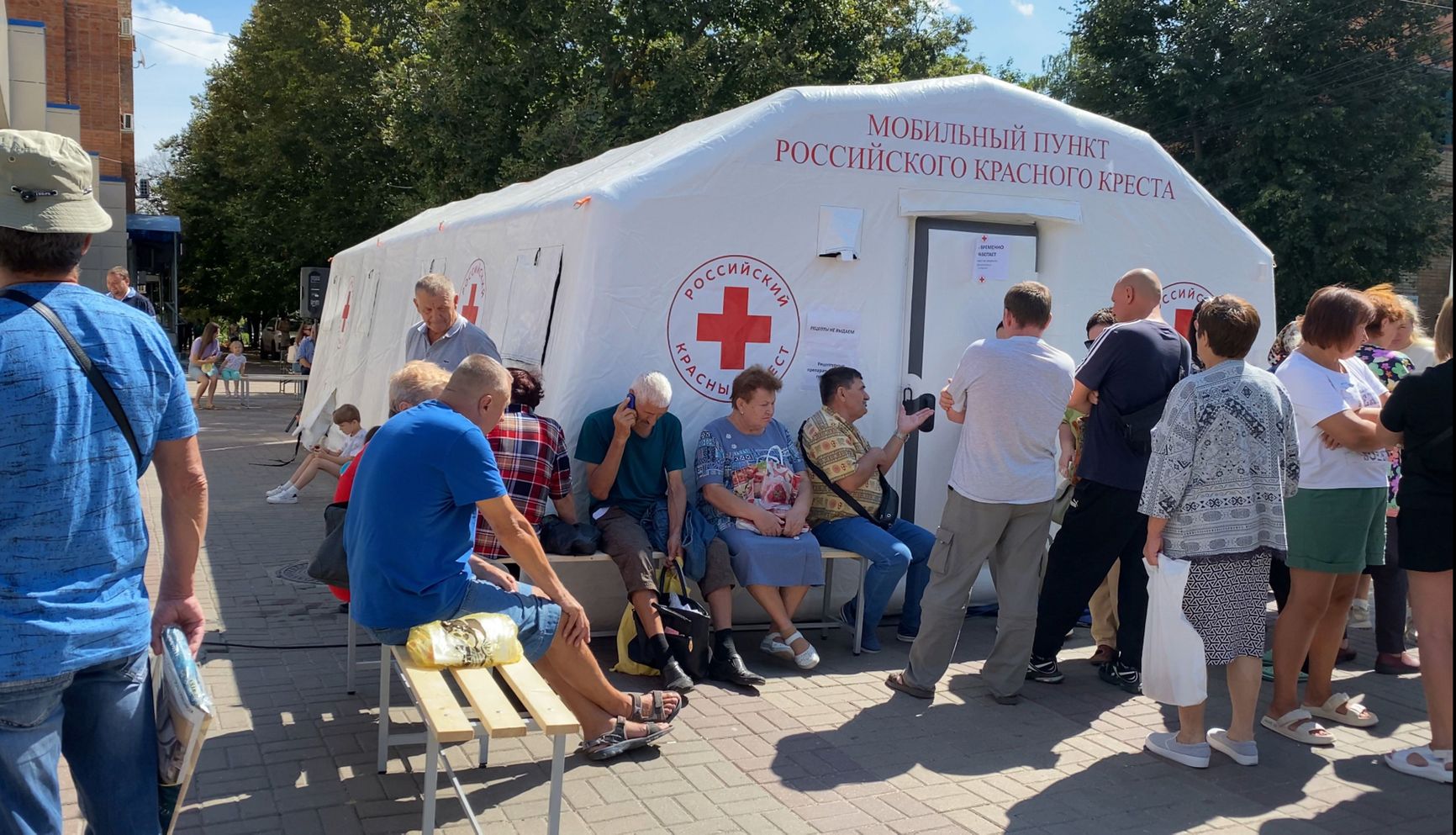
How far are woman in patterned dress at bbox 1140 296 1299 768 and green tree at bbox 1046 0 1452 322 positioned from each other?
15.2 meters

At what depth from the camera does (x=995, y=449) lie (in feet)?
15.5

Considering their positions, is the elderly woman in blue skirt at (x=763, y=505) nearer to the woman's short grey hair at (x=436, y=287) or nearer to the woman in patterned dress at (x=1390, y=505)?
the woman's short grey hair at (x=436, y=287)

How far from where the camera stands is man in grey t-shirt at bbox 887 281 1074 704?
4.71m

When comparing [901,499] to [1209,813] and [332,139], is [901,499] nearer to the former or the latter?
[1209,813]

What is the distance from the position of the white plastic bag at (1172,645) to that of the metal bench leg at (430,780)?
2571mm

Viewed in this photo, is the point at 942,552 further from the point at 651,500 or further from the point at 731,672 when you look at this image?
the point at 651,500

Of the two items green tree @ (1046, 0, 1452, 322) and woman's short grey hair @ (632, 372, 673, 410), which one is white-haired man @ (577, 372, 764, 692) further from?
green tree @ (1046, 0, 1452, 322)

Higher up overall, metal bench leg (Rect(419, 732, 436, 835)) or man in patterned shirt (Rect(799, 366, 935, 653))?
man in patterned shirt (Rect(799, 366, 935, 653))

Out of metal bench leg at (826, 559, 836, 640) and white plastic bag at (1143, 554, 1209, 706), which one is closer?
Answer: white plastic bag at (1143, 554, 1209, 706)

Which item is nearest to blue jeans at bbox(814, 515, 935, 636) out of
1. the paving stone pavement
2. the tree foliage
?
the paving stone pavement

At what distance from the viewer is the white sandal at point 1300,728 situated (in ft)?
14.6

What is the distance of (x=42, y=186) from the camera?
2.18m

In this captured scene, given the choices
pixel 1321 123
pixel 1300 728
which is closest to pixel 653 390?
pixel 1300 728

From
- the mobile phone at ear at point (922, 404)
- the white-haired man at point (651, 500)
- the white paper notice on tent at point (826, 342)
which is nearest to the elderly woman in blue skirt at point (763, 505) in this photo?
the white-haired man at point (651, 500)
